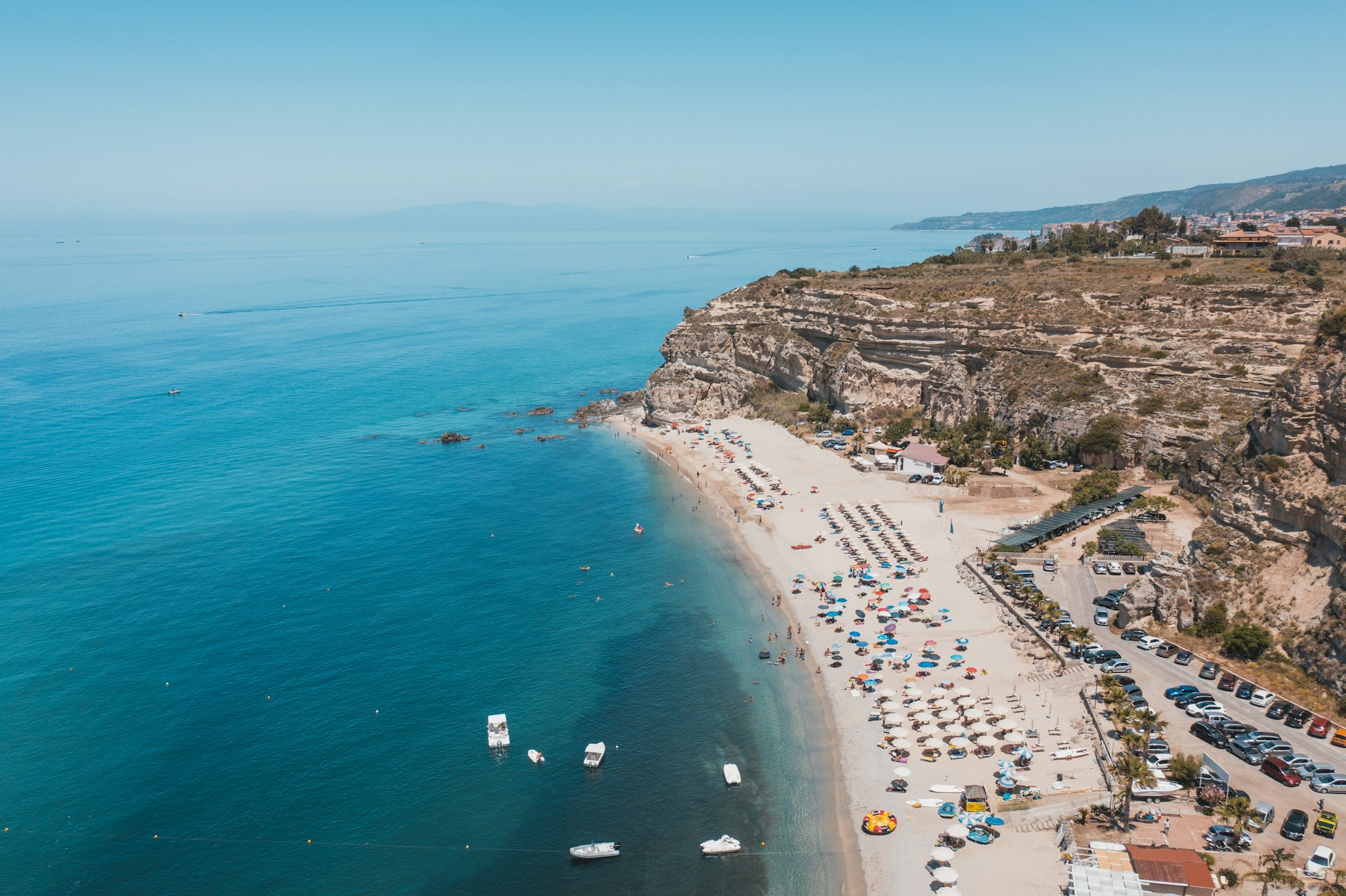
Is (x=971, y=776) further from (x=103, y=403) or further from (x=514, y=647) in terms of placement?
(x=103, y=403)

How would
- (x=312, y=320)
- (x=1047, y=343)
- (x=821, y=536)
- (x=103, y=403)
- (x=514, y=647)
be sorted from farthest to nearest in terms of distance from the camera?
1. (x=312, y=320)
2. (x=103, y=403)
3. (x=1047, y=343)
4. (x=821, y=536)
5. (x=514, y=647)

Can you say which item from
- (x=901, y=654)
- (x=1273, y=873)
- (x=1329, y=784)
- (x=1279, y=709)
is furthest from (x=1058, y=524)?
(x=1273, y=873)

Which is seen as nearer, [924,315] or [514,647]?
[514,647]

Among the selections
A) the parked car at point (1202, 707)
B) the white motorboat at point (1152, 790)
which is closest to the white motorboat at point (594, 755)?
the white motorboat at point (1152, 790)

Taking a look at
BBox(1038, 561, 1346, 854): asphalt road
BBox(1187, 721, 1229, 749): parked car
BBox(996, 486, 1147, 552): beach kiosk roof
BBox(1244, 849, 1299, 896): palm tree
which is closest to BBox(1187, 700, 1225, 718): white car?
BBox(1038, 561, 1346, 854): asphalt road

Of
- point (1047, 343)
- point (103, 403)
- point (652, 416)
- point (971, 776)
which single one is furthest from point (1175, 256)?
point (103, 403)

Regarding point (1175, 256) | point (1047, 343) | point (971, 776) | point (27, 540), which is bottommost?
point (971, 776)

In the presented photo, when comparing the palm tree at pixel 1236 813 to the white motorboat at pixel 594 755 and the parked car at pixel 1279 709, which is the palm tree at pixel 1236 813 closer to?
the parked car at pixel 1279 709

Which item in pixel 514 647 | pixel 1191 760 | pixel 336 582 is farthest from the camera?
pixel 336 582

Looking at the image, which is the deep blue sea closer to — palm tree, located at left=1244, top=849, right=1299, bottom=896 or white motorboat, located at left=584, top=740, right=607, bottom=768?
white motorboat, located at left=584, top=740, right=607, bottom=768
